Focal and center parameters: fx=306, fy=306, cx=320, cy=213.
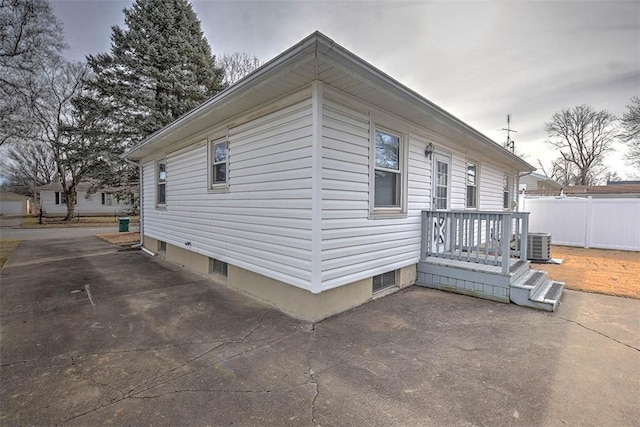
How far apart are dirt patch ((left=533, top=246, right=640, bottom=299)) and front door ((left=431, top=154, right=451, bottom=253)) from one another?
7.75 feet

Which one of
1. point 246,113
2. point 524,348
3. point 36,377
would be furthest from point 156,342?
point 524,348

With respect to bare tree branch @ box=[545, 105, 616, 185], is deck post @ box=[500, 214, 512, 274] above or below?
below

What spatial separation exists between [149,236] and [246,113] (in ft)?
22.7

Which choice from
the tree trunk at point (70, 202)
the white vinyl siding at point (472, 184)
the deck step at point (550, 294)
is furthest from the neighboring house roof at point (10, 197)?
the deck step at point (550, 294)

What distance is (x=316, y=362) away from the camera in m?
2.94

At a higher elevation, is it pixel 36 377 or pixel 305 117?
pixel 305 117

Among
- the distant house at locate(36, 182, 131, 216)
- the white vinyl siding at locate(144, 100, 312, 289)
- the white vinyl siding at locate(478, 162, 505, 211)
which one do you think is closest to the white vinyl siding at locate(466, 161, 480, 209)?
the white vinyl siding at locate(478, 162, 505, 211)

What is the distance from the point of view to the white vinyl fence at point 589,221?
376 inches

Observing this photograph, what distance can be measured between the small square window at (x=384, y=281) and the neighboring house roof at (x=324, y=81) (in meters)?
2.68

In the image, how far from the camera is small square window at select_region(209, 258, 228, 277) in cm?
595

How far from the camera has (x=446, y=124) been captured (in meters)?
5.48

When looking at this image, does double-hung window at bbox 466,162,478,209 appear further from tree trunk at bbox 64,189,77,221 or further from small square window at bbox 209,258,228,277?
tree trunk at bbox 64,189,77,221

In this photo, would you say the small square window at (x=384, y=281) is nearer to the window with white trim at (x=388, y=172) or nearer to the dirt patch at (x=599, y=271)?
the window with white trim at (x=388, y=172)

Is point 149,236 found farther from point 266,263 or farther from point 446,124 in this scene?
point 446,124
